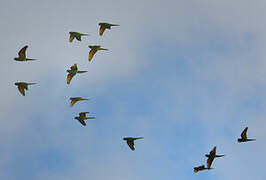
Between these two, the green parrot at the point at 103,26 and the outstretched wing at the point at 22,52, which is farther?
the green parrot at the point at 103,26

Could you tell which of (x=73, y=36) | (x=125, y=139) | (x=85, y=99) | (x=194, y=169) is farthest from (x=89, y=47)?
(x=194, y=169)

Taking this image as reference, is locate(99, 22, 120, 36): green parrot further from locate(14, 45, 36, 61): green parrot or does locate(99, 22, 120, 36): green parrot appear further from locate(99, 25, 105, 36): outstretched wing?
locate(14, 45, 36, 61): green parrot

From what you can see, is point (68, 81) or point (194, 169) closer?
point (194, 169)

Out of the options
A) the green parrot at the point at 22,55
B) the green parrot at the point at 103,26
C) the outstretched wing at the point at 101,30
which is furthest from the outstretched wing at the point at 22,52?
the green parrot at the point at 103,26

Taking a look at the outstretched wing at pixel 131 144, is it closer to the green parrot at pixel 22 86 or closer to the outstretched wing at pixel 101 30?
the outstretched wing at pixel 101 30

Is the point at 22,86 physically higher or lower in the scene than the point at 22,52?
lower

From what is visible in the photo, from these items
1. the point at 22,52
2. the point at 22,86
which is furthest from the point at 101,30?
the point at 22,86

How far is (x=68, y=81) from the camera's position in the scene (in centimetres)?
13262

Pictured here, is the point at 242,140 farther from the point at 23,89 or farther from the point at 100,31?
the point at 23,89

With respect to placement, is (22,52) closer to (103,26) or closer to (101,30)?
(101,30)

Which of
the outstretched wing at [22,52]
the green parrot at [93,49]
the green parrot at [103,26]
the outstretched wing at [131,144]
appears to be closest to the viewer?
the outstretched wing at [131,144]

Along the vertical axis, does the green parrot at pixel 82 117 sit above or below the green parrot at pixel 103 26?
below

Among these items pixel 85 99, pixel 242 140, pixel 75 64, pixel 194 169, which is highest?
pixel 75 64

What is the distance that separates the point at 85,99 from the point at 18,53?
19100mm
